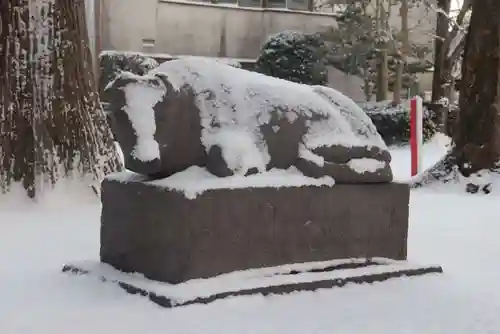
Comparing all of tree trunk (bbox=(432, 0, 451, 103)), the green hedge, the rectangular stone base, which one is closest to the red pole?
the rectangular stone base

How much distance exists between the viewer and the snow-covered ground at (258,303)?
3.35 metres

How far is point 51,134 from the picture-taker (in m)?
6.95

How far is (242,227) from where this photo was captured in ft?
12.8

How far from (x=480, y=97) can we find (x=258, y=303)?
5.92 metres

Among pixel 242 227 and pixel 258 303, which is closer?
pixel 258 303

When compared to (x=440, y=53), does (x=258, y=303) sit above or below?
above

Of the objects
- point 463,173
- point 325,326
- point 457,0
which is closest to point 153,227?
point 325,326

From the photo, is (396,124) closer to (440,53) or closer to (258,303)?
(440,53)

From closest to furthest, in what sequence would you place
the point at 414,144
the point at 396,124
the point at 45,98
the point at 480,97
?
the point at 45,98 → the point at 480,97 → the point at 414,144 → the point at 396,124

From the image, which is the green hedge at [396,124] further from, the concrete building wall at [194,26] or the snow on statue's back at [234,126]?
the snow on statue's back at [234,126]

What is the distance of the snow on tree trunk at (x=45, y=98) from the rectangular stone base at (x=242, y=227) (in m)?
2.87

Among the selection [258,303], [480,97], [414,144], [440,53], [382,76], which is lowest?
[382,76]

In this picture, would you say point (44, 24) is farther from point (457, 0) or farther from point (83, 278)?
point (457, 0)

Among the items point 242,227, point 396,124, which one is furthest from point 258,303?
point 396,124
